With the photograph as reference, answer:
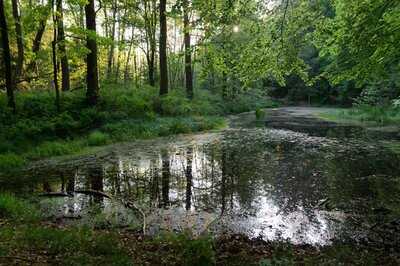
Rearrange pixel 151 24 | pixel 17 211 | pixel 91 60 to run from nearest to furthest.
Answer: pixel 17 211 → pixel 91 60 → pixel 151 24

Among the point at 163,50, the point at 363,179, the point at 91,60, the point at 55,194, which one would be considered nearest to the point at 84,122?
the point at 91,60

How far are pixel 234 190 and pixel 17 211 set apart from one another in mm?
5125

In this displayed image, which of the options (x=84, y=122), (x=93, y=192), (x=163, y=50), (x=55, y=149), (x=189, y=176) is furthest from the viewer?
(x=163, y=50)

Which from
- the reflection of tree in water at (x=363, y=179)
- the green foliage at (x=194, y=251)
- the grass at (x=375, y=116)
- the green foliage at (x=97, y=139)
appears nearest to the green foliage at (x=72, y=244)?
the green foliage at (x=194, y=251)

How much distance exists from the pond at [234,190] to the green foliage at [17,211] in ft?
1.12

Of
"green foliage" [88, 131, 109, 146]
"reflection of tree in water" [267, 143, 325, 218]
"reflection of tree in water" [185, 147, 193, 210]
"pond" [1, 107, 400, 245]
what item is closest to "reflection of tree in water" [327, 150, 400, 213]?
"pond" [1, 107, 400, 245]

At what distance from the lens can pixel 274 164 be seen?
13086mm

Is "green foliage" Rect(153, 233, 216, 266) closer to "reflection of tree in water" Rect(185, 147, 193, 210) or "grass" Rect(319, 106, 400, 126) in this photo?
"reflection of tree in water" Rect(185, 147, 193, 210)

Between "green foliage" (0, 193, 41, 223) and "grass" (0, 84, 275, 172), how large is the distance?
4118 millimetres

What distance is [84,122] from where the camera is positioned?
1667 centimetres

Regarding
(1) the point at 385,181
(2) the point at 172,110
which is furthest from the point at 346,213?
(2) the point at 172,110

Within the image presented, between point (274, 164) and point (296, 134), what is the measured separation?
28.8 ft

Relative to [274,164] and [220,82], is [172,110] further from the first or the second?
[220,82]

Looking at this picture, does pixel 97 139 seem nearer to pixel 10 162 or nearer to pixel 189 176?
pixel 10 162
